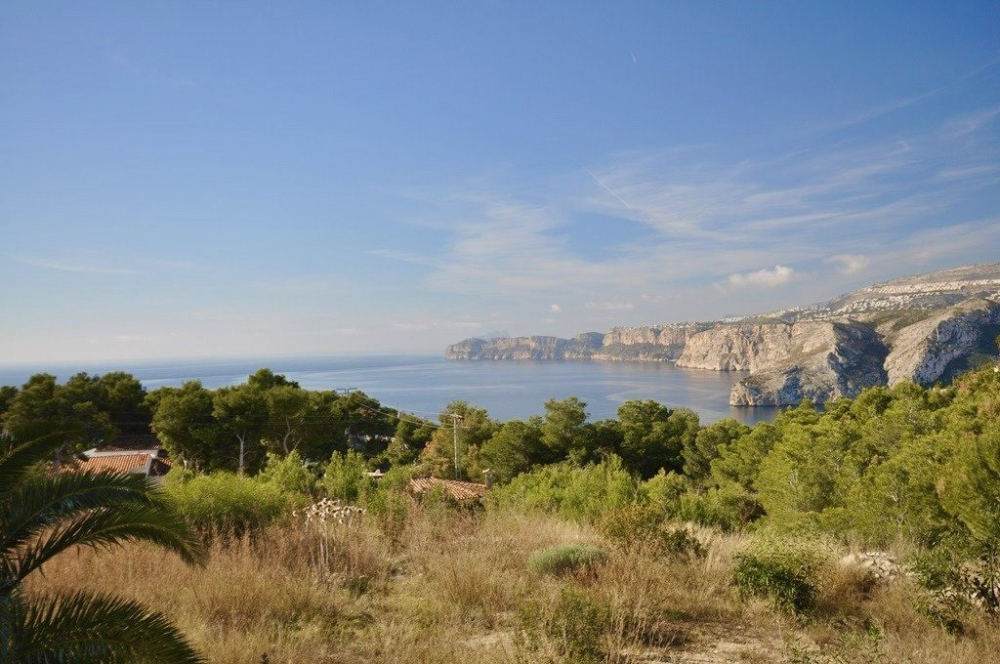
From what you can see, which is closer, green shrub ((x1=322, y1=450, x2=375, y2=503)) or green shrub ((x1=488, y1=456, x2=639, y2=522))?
green shrub ((x1=488, y1=456, x2=639, y2=522))

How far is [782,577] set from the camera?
4145mm

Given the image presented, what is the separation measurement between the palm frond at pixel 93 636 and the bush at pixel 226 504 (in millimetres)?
3120

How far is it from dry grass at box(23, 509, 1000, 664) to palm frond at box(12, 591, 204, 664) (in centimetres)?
50

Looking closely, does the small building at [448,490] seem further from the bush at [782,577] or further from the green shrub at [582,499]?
the bush at [782,577]

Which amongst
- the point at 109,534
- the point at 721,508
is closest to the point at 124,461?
the point at 721,508

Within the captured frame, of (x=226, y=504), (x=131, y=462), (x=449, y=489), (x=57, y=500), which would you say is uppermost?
(x=57, y=500)

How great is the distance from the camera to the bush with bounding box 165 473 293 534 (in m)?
5.90

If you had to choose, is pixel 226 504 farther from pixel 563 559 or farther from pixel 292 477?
pixel 563 559

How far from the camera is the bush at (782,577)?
4.05 m

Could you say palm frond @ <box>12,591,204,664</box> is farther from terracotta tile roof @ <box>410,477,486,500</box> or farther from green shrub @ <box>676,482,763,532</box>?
green shrub @ <box>676,482,763,532</box>

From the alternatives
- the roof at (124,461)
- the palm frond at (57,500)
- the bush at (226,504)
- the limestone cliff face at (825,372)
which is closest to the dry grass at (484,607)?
the bush at (226,504)

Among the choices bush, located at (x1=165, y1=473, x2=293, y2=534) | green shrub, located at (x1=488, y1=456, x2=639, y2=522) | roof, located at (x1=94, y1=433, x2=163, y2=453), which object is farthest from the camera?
roof, located at (x1=94, y1=433, x2=163, y2=453)

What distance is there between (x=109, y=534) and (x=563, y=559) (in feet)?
10.6

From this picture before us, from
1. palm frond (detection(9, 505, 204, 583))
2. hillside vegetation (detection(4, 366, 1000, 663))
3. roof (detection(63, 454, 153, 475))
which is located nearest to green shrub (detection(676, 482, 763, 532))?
hillside vegetation (detection(4, 366, 1000, 663))
